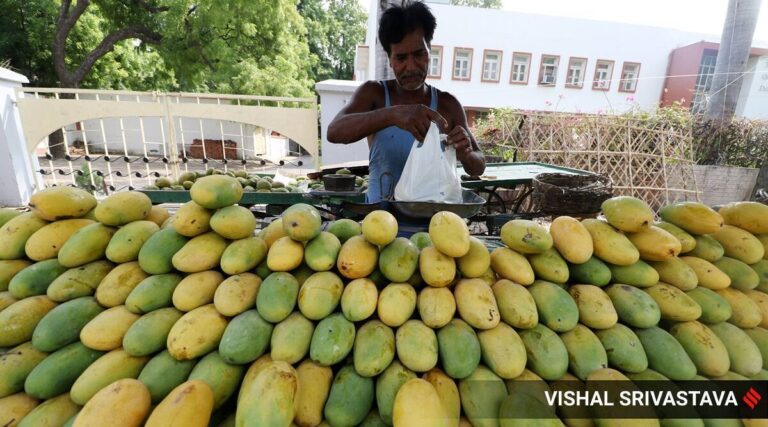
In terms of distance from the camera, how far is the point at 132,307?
1098 mm

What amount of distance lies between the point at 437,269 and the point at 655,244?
820 mm

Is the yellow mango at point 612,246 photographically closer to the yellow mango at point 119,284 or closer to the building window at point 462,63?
the yellow mango at point 119,284

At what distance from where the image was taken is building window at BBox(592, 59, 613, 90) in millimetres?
16609

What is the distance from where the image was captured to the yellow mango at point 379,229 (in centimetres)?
119

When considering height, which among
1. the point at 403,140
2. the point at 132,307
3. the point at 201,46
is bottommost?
the point at 132,307

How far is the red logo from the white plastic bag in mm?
1450

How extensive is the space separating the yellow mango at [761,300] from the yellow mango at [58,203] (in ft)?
8.78

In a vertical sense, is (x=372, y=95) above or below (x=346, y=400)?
above

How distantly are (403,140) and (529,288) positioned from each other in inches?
57.3

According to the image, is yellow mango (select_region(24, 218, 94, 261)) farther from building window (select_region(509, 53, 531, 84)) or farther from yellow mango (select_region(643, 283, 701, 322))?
building window (select_region(509, 53, 531, 84))

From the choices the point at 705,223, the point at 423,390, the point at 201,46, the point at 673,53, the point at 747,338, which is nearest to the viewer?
the point at 423,390

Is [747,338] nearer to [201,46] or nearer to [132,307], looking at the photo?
[132,307]

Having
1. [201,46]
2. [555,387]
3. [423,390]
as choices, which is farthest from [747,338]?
[201,46]

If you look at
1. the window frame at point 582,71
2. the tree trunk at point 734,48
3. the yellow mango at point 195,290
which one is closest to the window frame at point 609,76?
the window frame at point 582,71
